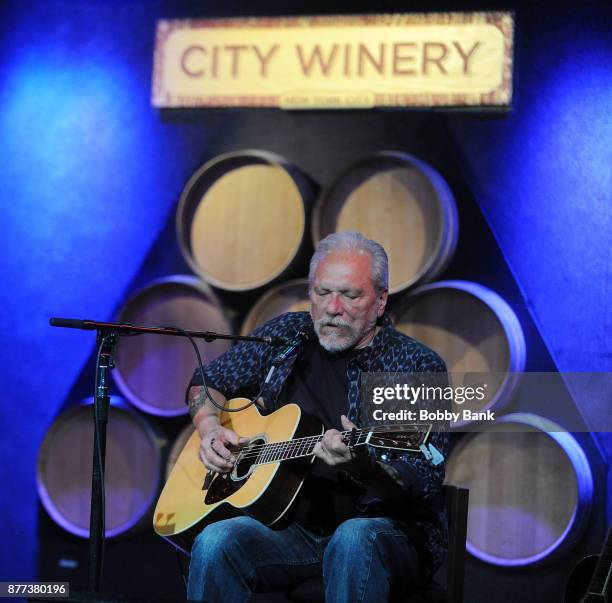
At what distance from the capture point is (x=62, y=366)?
4527mm

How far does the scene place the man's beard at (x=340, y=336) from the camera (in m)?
3.19

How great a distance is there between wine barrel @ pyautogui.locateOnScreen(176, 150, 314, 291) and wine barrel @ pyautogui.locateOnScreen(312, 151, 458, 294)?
0.14 metres

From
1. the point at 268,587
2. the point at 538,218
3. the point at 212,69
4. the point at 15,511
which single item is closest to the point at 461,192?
the point at 538,218

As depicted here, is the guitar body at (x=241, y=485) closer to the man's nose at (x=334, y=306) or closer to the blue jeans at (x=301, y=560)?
the blue jeans at (x=301, y=560)

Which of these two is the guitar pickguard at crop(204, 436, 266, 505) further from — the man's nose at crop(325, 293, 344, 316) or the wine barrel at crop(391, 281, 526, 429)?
the wine barrel at crop(391, 281, 526, 429)

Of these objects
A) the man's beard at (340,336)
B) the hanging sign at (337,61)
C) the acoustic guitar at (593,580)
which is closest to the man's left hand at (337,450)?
the man's beard at (340,336)

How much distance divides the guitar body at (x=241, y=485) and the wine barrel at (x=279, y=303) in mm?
800

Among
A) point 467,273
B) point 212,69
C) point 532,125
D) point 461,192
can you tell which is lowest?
point 467,273

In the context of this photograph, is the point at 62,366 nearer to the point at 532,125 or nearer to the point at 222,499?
the point at 222,499

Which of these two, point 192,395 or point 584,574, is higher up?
point 192,395

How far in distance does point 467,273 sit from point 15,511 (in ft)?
7.43

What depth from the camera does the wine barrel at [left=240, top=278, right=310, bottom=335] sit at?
4.11 m

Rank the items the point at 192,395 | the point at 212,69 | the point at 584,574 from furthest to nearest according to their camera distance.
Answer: the point at 212,69 < the point at 192,395 < the point at 584,574

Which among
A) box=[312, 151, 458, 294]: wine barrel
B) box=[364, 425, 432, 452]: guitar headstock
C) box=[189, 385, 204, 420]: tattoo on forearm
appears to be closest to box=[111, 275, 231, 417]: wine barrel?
box=[312, 151, 458, 294]: wine barrel
